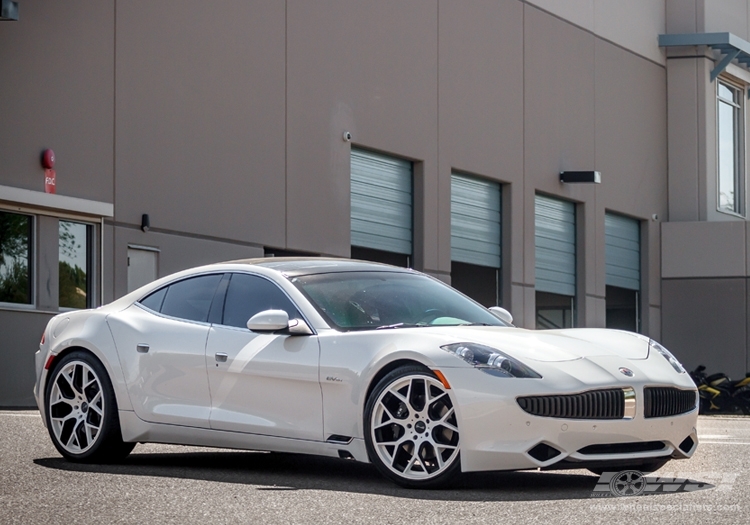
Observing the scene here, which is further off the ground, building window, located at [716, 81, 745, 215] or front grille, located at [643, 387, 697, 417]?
building window, located at [716, 81, 745, 215]

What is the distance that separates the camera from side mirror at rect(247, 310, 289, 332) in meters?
7.37

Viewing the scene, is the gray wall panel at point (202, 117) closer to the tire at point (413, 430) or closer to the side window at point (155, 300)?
the side window at point (155, 300)

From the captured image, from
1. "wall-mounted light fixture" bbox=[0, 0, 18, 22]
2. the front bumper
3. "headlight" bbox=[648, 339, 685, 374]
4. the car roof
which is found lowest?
the front bumper

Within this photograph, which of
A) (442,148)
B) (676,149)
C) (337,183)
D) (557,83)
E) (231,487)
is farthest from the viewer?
(676,149)

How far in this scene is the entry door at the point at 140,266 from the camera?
1786 cm

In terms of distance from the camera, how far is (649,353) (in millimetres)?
7457

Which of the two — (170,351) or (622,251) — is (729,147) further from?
(170,351)

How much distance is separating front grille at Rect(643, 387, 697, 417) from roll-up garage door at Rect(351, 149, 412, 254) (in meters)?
15.3

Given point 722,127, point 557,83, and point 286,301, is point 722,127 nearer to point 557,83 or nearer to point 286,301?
point 557,83

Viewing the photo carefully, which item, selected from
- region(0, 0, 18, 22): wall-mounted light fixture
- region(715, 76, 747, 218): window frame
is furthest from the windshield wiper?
region(715, 76, 747, 218): window frame

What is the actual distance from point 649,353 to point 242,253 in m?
12.6

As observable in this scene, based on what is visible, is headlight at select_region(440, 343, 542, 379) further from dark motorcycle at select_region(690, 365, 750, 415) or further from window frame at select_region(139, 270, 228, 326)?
dark motorcycle at select_region(690, 365, 750, 415)

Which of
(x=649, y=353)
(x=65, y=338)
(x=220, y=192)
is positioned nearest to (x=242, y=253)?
(x=220, y=192)

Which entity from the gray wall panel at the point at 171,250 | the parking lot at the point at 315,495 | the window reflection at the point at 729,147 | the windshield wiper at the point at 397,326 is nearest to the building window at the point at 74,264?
the gray wall panel at the point at 171,250
